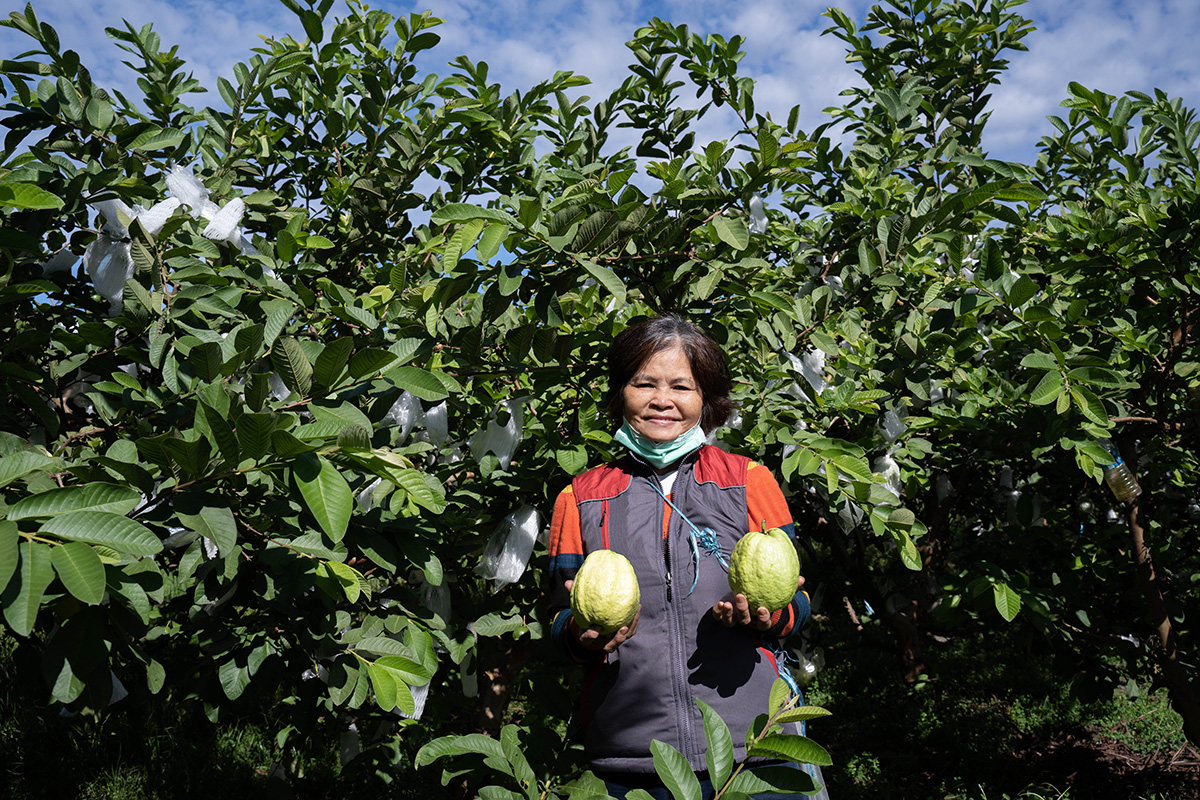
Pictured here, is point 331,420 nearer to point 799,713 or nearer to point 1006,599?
point 799,713

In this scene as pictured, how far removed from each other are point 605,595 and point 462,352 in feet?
1.88

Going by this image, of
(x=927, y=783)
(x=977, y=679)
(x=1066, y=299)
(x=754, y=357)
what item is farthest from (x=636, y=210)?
(x=977, y=679)

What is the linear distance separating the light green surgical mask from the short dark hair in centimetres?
9

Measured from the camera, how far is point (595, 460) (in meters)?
1.90

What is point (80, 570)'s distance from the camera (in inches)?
37.1

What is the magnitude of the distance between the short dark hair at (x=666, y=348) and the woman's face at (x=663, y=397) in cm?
2

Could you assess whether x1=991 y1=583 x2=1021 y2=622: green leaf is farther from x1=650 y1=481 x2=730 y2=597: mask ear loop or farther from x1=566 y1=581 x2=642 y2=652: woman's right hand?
x1=566 y1=581 x2=642 y2=652: woman's right hand

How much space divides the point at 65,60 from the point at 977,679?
4435 mm

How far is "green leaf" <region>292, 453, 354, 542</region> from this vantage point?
1.05m

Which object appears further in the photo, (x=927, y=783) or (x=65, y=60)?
(x=927, y=783)

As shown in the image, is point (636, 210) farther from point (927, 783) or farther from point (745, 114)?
point (927, 783)

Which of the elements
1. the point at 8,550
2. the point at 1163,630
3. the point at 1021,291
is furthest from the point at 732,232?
the point at 1163,630

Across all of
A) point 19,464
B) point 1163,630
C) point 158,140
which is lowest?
point 1163,630

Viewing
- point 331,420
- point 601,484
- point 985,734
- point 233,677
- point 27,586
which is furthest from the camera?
point 985,734
